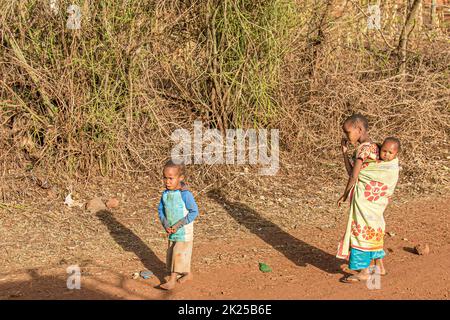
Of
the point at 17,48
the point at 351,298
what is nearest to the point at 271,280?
the point at 351,298

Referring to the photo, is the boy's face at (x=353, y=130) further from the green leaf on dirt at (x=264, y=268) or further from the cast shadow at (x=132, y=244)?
the cast shadow at (x=132, y=244)

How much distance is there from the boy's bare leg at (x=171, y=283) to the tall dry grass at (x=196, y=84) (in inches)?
101

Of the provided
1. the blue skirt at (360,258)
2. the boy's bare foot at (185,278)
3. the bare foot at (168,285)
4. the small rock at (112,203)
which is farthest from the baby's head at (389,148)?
the small rock at (112,203)

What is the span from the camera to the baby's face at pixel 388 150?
470cm

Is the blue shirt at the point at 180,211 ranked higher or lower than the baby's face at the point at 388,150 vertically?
lower

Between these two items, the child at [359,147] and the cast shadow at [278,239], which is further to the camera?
the cast shadow at [278,239]

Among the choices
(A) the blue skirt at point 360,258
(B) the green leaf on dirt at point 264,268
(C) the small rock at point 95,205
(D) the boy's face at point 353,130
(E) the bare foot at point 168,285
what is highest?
(D) the boy's face at point 353,130

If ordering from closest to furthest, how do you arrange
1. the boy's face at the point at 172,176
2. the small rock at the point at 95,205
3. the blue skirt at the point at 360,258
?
the boy's face at the point at 172,176, the blue skirt at the point at 360,258, the small rock at the point at 95,205

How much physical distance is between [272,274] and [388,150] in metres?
1.34

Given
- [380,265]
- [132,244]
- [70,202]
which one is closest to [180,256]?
[132,244]

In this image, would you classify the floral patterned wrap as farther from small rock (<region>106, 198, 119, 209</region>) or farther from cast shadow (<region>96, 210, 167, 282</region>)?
small rock (<region>106, 198, 119, 209</region>)

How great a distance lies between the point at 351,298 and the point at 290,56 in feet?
13.7

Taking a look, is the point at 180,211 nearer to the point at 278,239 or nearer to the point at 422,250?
the point at 278,239

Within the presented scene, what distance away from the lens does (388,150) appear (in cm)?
471
